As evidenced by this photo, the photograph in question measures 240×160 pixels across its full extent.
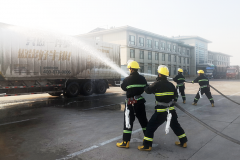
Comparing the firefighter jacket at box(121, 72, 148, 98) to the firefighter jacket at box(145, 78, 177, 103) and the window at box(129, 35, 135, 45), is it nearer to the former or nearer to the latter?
the firefighter jacket at box(145, 78, 177, 103)

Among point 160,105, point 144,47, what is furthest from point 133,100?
point 144,47

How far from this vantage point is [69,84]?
13.8 metres

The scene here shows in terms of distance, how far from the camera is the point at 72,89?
46.2 ft

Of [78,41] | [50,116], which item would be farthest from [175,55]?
[50,116]

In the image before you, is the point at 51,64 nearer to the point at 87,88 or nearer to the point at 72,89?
the point at 72,89

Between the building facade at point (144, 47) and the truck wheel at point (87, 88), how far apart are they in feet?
76.7

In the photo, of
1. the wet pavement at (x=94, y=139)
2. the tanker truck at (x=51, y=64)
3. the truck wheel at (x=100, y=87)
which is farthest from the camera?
the truck wheel at (x=100, y=87)

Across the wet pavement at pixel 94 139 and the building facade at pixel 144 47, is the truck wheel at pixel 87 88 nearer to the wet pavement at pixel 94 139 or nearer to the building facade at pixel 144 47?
the wet pavement at pixel 94 139

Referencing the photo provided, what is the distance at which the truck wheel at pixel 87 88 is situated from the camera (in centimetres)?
1474

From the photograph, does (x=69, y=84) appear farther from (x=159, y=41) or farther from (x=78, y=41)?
(x=159, y=41)

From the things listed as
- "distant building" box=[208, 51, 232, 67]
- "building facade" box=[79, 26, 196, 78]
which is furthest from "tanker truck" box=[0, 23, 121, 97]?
"distant building" box=[208, 51, 232, 67]

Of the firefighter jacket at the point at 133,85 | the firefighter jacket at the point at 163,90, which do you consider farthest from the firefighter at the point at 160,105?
the firefighter jacket at the point at 133,85

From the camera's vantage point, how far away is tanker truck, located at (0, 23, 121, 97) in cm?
1096

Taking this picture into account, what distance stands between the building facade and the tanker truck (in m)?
23.0
